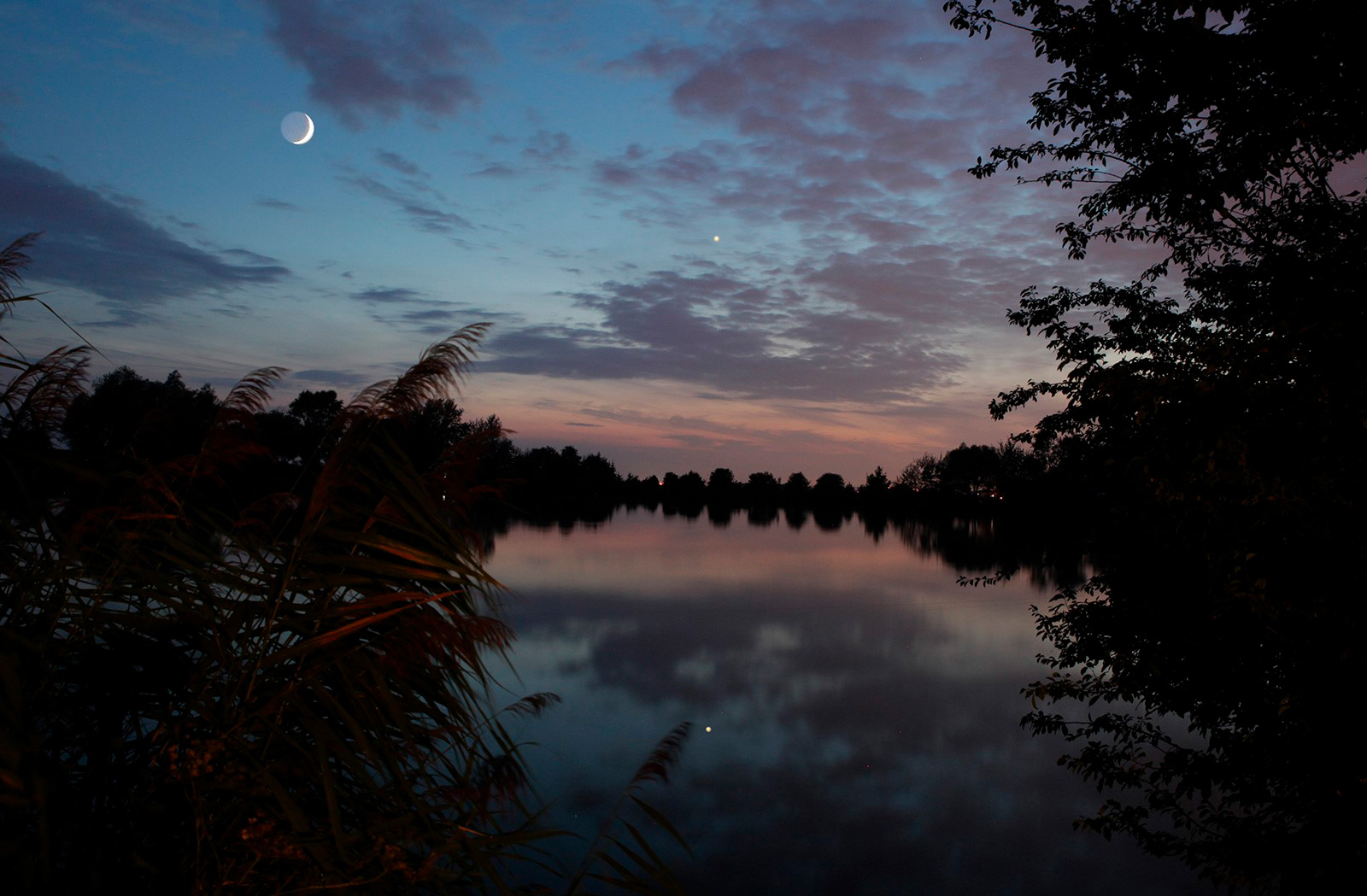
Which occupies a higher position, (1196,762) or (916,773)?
(1196,762)

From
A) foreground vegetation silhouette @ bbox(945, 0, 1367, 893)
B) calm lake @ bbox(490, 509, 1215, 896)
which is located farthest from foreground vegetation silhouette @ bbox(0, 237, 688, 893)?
foreground vegetation silhouette @ bbox(945, 0, 1367, 893)

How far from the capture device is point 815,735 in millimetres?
19672

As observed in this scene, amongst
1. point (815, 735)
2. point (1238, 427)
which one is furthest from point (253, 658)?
point (815, 735)

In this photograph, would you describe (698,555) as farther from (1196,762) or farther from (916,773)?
(1196,762)

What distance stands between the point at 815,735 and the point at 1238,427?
53.1 ft

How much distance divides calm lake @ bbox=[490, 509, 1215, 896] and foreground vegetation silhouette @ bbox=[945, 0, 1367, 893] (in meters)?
5.03

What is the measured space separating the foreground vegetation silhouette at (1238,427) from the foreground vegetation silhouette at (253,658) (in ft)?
14.9

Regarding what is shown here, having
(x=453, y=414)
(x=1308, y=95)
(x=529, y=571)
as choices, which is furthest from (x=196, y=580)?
(x=529, y=571)

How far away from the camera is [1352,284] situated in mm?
5367

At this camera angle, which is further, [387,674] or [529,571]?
[529,571]

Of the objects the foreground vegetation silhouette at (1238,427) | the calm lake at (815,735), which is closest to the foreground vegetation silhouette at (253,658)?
the calm lake at (815,735)

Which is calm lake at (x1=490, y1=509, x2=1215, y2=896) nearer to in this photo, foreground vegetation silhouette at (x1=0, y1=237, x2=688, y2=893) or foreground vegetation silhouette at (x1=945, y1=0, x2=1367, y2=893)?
foreground vegetation silhouette at (x1=0, y1=237, x2=688, y2=893)

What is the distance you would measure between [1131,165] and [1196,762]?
5.36 meters

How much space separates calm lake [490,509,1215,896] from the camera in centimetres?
1354
